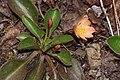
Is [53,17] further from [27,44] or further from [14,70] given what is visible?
[14,70]

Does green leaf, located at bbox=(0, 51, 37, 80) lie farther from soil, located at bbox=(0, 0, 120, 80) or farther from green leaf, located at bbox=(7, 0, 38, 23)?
green leaf, located at bbox=(7, 0, 38, 23)

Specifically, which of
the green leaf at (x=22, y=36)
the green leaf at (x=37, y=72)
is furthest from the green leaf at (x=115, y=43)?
the green leaf at (x=22, y=36)

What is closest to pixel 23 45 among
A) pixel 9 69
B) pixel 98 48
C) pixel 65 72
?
pixel 9 69

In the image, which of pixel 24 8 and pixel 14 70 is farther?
pixel 24 8

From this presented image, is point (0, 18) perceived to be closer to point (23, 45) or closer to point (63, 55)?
point (23, 45)

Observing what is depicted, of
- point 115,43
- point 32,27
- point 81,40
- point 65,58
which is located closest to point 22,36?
point 32,27

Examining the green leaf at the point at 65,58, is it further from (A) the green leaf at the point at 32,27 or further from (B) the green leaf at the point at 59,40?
(A) the green leaf at the point at 32,27
